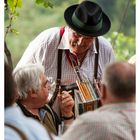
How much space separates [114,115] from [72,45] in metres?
0.66

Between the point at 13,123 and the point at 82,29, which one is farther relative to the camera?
the point at 82,29

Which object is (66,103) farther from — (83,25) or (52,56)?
(83,25)

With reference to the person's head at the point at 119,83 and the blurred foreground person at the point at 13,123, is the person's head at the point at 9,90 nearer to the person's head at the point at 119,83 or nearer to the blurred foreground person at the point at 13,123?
the blurred foreground person at the point at 13,123

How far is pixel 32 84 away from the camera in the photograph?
2.24 meters

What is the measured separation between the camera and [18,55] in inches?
94.6

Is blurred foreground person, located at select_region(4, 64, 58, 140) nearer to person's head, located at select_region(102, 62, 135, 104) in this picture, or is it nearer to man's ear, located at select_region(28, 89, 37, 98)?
person's head, located at select_region(102, 62, 135, 104)

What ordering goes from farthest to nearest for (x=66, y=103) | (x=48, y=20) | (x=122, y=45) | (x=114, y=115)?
1. (x=122, y=45)
2. (x=48, y=20)
3. (x=66, y=103)
4. (x=114, y=115)

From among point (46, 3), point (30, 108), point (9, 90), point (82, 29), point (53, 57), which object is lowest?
point (30, 108)

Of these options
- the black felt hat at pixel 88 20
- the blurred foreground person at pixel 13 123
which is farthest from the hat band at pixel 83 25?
the blurred foreground person at pixel 13 123

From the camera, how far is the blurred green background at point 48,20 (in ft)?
7.57

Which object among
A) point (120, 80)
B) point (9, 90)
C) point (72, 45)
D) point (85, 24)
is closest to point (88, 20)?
point (85, 24)

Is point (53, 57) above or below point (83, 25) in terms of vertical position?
below
